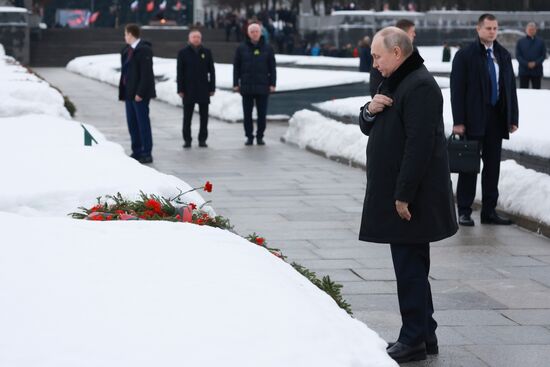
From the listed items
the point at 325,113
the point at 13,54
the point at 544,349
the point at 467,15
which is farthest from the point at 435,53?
the point at 544,349

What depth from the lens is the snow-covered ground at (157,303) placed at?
379 cm

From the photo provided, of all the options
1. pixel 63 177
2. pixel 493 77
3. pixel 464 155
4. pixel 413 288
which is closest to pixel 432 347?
pixel 413 288

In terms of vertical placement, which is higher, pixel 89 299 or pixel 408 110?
pixel 408 110

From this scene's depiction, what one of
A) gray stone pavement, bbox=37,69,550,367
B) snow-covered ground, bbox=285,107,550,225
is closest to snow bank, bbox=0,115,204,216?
gray stone pavement, bbox=37,69,550,367

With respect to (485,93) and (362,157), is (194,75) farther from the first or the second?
(485,93)

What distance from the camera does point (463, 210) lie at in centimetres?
1043

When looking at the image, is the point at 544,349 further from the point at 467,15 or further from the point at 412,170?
the point at 467,15

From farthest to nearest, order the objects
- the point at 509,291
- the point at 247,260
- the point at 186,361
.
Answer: the point at 509,291, the point at 247,260, the point at 186,361

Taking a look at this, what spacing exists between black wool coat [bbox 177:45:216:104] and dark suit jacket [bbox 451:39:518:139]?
7.52 m

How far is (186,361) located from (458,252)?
5.72 m

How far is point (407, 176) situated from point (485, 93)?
439 centimetres

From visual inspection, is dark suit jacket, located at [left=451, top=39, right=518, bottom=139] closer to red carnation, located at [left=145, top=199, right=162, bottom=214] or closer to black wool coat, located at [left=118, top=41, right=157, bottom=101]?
red carnation, located at [left=145, top=199, right=162, bottom=214]

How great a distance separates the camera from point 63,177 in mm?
8297

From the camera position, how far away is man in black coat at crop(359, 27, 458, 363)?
588cm
